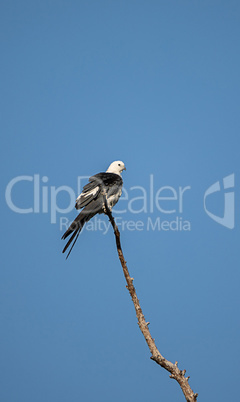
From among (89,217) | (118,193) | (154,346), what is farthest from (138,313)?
(118,193)

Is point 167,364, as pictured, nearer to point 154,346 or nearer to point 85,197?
point 154,346

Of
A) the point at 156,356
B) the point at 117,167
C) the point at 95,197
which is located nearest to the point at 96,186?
the point at 95,197

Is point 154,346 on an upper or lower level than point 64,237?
lower

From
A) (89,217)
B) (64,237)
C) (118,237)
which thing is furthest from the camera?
(89,217)

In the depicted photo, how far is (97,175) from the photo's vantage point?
324 inches

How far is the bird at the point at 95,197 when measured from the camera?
7000 mm

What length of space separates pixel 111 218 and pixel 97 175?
227cm

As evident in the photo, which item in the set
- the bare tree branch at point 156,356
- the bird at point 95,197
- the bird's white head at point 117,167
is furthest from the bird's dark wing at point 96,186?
the bare tree branch at point 156,356

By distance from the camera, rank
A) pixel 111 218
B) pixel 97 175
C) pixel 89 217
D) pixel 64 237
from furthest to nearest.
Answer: pixel 97 175 < pixel 89 217 < pixel 64 237 < pixel 111 218

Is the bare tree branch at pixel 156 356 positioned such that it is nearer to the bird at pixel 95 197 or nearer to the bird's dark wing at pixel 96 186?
the bird at pixel 95 197

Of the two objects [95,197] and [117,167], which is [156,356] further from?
[117,167]

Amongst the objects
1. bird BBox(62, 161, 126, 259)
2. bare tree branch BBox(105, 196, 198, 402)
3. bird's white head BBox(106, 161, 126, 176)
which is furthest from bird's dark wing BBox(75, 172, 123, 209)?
bare tree branch BBox(105, 196, 198, 402)

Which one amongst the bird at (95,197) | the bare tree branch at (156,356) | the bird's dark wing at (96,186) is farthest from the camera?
the bird's dark wing at (96,186)

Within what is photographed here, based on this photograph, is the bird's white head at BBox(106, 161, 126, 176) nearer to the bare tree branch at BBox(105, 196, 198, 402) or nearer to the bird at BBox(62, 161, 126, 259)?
the bird at BBox(62, 161, 126, 259)
